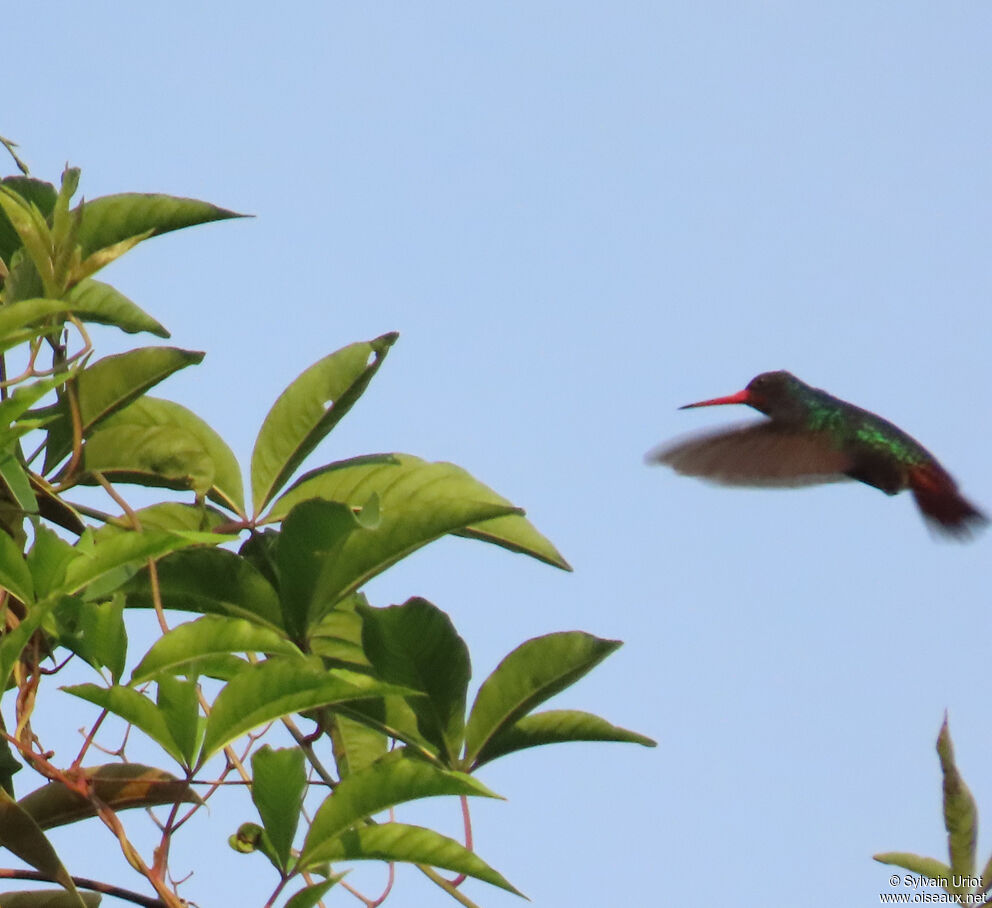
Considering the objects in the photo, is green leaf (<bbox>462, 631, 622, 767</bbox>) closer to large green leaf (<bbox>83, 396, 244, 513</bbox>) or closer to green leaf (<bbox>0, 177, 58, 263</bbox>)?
large green leaf (<bbox>83, 396, 244, 513</bbox>)

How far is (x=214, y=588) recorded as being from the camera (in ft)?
6.26

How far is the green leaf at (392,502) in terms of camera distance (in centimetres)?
179

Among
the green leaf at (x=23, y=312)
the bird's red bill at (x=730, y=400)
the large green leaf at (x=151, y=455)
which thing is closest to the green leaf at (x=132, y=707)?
the green leaf at (x=23, y=312)

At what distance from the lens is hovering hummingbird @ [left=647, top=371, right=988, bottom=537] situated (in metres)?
4.54

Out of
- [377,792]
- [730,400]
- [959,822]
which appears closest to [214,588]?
[377,792]

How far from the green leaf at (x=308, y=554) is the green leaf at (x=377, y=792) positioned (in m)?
0.35

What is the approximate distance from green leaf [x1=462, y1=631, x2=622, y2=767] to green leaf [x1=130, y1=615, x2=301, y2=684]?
1.35 ft

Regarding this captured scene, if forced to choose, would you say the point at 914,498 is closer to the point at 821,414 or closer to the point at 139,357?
the point at 821,414

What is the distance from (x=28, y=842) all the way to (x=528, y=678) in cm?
65

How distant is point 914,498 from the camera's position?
483cm

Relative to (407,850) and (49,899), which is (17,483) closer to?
(49,899)

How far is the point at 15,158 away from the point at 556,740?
1251 mm

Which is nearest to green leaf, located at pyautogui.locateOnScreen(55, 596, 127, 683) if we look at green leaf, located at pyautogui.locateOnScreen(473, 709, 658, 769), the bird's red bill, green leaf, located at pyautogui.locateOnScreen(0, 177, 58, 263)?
green leaf, located at pyautogui.locateOnScreen(473, 709, 658, 769)

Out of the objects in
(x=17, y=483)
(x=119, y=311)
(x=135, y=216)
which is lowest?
(x=17, y=483)
